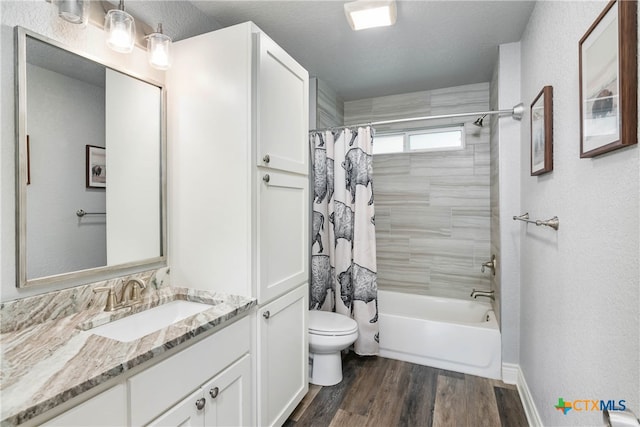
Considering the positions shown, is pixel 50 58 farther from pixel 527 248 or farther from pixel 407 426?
pixel 527 248

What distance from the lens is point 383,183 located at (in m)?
3.40

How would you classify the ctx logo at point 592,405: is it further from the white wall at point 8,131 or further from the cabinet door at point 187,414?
the white wall at point 8,131

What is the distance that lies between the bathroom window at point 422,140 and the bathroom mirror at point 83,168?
2.34 meters

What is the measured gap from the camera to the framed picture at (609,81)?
0.80m

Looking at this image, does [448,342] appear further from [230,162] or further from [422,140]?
[230,162]

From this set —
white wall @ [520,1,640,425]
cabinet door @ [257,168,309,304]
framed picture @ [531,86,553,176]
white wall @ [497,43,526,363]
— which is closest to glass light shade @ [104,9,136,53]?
cabinet door @ [257,168,309,304]

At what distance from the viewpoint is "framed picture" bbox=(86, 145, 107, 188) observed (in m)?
1.37

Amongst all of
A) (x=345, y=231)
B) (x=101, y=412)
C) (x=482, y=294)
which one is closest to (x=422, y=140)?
(x=345, y=231)

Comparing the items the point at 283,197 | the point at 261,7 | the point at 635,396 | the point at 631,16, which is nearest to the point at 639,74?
the point at 631,16

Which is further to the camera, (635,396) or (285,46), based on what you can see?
(285,46)

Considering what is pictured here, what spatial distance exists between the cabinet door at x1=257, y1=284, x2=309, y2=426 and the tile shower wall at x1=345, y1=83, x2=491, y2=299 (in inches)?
65.0

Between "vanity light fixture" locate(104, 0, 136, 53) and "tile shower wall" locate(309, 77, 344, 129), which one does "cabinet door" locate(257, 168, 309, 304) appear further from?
"tile shower wall" locate(309, 77, 344, 129)

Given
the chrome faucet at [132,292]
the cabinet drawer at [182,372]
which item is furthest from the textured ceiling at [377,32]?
the cabinet drawer at [182,372]

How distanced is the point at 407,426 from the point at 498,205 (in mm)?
1632
